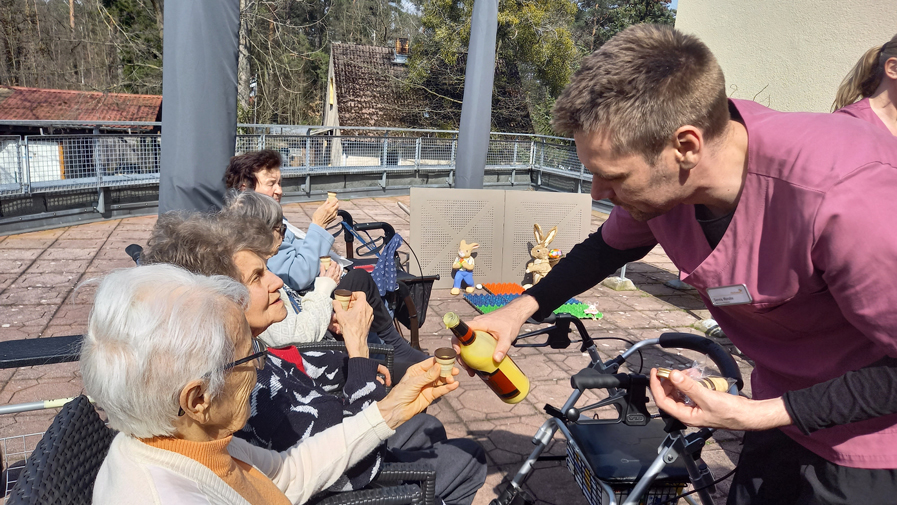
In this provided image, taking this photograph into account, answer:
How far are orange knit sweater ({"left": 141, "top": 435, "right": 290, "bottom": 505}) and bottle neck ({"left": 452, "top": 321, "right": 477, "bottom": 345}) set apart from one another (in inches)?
26.1

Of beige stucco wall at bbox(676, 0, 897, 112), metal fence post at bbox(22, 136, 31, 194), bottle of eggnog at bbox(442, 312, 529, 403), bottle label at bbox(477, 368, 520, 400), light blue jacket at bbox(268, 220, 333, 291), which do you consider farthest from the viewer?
metal fence post at bbox(22, 136, 31, 194)

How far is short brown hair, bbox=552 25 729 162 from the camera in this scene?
1339 mm

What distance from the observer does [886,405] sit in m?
1.27

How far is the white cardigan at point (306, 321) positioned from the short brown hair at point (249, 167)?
111 centimetres

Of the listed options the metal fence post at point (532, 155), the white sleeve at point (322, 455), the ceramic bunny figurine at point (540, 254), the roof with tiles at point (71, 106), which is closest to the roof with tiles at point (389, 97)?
the roof with tiles at point (71, 106)

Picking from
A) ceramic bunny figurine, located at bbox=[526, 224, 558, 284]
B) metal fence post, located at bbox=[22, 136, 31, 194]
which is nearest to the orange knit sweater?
ceramic bunny figurine, located at bbox=[526, 224, 558, 284]

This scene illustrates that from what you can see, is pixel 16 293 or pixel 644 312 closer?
pixel 16 293

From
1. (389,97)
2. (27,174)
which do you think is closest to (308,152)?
(27,174)

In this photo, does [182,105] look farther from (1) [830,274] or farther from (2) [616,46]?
(1) [830,274]

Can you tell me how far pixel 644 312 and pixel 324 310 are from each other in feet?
13.5

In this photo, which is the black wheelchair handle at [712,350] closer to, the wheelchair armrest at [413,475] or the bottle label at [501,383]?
the bottle label at [501,383]

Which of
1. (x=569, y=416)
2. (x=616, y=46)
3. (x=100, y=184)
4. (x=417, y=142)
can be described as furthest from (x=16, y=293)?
(x=417, y=142)

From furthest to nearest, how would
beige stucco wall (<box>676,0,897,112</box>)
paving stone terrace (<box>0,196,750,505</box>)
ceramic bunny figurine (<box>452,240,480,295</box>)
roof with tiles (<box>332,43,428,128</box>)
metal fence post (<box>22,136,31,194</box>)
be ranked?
roof with tiles (<box>332,43,428,128</box>) → metal fence post (<box>22,136,31,194</box>) → beige stucco wall (<box>676,0,897,112</box>) → ceramic bunny figurine (<box>452,240,480,295</box>) → paving stone terrace (<box>0,196,750,505</box>)

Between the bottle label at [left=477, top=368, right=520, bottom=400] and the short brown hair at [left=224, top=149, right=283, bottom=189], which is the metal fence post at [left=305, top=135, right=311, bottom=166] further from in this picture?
the bottle label at [left=477, top=368, right=520, bottom=400]
